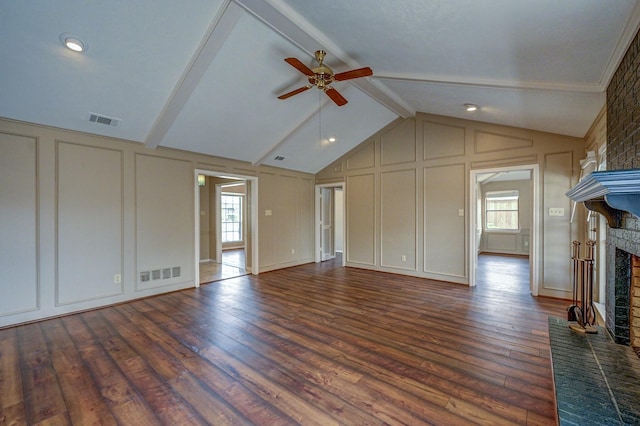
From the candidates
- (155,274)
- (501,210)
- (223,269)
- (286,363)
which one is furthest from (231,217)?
(501,210)

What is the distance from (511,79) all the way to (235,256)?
786 centimetres

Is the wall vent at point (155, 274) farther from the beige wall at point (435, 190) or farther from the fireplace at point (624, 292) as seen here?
the fireplace at point (624, 292)

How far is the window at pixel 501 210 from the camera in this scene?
9023 millimetres

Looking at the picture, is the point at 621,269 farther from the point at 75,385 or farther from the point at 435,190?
the point at 75,385

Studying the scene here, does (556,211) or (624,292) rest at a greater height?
(556,211)

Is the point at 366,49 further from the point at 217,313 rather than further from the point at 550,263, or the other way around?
the point at 550,263

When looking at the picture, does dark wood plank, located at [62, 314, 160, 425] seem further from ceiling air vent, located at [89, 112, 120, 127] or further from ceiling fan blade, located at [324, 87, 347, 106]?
ceiling fan blade, located at [324, 87, 347, 106]

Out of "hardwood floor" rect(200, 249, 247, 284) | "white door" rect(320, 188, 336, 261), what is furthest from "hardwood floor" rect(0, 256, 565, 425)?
"white door" rect(320, 188, 336, 261)

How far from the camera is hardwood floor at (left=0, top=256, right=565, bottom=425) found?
1.84 meters

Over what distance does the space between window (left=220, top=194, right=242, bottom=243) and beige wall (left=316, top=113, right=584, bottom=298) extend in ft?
16.2

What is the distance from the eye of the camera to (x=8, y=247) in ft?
10.7

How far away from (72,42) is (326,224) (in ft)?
20.8

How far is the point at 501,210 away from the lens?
930 centimetres

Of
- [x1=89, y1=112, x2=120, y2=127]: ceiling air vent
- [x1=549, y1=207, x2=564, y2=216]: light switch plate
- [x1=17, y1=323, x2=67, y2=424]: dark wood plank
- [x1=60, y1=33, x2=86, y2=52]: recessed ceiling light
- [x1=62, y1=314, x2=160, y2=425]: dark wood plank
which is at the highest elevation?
→ [x1=60, y1=33, x2=86, y2=52]: recessed ceiling light
